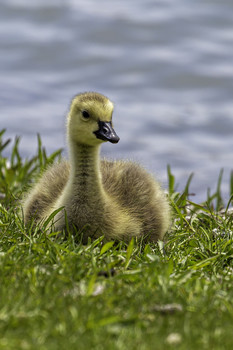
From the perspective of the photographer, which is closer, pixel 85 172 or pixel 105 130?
pixel 105 130

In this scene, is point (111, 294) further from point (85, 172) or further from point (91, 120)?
point (91, 120)

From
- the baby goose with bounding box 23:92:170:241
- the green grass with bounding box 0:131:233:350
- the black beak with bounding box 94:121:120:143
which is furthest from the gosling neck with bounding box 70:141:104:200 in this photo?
the green grass with bounding box 0:131:233:350

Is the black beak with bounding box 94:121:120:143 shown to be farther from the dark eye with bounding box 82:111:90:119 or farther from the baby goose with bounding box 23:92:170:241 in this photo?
the dark eye with bounding box 82:111:90:119

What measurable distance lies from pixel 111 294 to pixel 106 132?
5.79ft

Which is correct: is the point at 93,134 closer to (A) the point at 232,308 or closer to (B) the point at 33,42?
(A) the point at 232,308

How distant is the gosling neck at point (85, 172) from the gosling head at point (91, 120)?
0.20 ft

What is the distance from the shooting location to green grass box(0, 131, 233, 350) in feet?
11.5

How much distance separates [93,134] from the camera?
5598 millimetres

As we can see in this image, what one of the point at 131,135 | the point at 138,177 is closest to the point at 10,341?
the point at 138,177

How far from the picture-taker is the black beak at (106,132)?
17.9ft

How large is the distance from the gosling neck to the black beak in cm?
20

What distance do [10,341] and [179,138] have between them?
789 centimetres

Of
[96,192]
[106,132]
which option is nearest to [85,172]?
[96,192]

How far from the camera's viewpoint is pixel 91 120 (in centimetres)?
563
